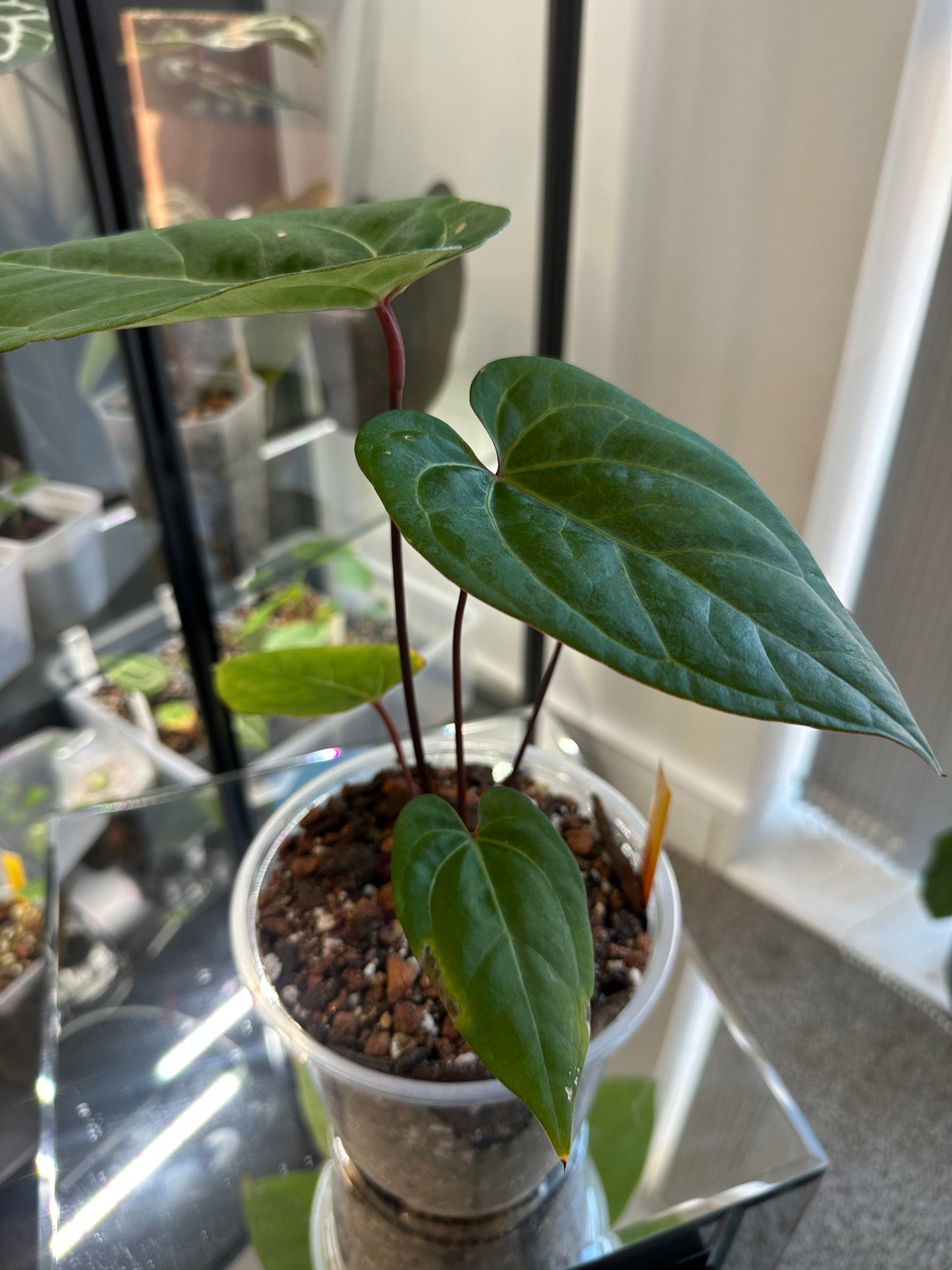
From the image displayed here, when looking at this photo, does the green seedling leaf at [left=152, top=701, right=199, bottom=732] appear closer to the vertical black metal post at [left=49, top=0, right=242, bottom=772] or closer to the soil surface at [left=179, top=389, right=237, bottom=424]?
the vertical black metal post at [left=49, top=0, right=242, bottom=772]

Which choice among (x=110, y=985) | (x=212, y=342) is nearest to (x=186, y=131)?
(x=212, y=342)

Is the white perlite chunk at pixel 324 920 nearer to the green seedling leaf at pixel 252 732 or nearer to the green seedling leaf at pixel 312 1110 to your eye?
the green seedling leaf at pixel 312 1110

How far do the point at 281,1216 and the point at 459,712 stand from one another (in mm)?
398

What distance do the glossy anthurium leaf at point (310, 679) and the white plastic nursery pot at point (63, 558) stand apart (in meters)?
0.52

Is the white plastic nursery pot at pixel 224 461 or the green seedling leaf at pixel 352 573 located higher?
the white plastic nursery pot at pixel 224 461

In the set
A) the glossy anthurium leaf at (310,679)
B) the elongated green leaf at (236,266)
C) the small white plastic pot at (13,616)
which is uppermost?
the elongated green leaf at (236,266)

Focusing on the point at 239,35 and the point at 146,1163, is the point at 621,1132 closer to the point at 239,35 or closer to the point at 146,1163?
the point at 146,1163

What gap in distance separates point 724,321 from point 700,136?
0.19 m

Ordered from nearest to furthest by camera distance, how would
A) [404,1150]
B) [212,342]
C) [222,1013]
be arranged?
1. [404,1150]
2. [222,1013]
3. [212,342]

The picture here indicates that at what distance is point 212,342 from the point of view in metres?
1.00

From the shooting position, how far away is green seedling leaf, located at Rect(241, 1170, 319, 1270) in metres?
0.58

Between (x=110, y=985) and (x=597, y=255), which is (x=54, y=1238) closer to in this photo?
(x=110, y=985)

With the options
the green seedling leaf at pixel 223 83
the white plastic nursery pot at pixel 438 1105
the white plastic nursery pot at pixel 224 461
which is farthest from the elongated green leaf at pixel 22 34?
Result: the white plastic nursery pot at pixel 438 1105

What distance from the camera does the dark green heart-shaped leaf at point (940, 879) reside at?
85 cm
